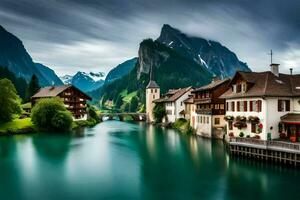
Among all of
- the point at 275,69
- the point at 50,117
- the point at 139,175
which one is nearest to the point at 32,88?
the point at 50,117

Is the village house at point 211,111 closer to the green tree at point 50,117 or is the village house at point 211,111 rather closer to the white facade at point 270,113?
the white facade at point 270,113

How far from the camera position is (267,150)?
41.7m

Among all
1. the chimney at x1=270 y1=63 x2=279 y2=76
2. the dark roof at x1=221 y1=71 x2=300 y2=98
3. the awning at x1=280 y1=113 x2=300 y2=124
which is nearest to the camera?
the awning at x1=280 y1=113 x2=300 y2=124

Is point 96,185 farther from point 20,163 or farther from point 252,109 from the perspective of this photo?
point 252,109

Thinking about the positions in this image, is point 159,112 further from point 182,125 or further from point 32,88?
point 32,88

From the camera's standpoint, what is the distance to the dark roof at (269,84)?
4700 centimetres

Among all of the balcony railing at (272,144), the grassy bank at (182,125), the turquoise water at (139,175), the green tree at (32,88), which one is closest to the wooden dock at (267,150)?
the balcony railing at (272,144)

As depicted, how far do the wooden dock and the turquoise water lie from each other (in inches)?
60.5

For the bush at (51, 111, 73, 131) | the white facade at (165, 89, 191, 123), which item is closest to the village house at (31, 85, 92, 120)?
Result: the bush at (51, 111, 73, 131)

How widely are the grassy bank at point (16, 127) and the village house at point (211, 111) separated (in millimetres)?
43217

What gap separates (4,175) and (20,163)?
297 inches

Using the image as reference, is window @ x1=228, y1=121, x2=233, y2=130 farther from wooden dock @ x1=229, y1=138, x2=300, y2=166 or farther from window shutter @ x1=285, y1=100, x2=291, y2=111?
window shutter @ x1=285, y1=100, x2=291, y2=111

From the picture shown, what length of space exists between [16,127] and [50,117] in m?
8.74

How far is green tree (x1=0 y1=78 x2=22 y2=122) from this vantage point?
288 ft
